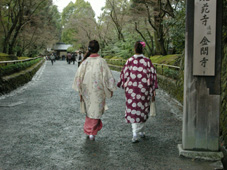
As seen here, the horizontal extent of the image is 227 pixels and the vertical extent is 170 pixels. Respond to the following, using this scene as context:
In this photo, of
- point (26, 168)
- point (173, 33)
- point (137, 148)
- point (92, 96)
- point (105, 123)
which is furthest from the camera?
point (173, 33)

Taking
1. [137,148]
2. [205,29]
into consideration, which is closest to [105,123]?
[137,148]

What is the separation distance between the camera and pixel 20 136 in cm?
504

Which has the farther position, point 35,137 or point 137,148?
point 35,137

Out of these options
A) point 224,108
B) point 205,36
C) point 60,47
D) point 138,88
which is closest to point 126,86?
→ point 138,88

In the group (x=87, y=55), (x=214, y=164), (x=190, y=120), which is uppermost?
(x=87, y=55)

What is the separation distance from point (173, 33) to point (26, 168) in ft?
35.6

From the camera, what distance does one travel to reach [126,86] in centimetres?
492

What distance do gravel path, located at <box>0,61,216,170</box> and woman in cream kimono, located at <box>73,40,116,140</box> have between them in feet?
1.18

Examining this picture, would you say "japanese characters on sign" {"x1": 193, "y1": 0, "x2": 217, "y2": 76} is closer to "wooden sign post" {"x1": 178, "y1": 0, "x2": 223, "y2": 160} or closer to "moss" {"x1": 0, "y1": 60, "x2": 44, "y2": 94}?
"wooden sign post" {"x1": 178, "y1": 0, "x2": 223, "y2": 160}

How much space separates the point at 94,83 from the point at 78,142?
109 cm

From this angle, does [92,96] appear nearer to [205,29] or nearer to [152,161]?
[152,161]

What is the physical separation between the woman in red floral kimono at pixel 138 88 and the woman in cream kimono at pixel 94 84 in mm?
381

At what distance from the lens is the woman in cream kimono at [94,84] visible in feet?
16.1

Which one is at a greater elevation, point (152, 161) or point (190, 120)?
point (190, 120)
